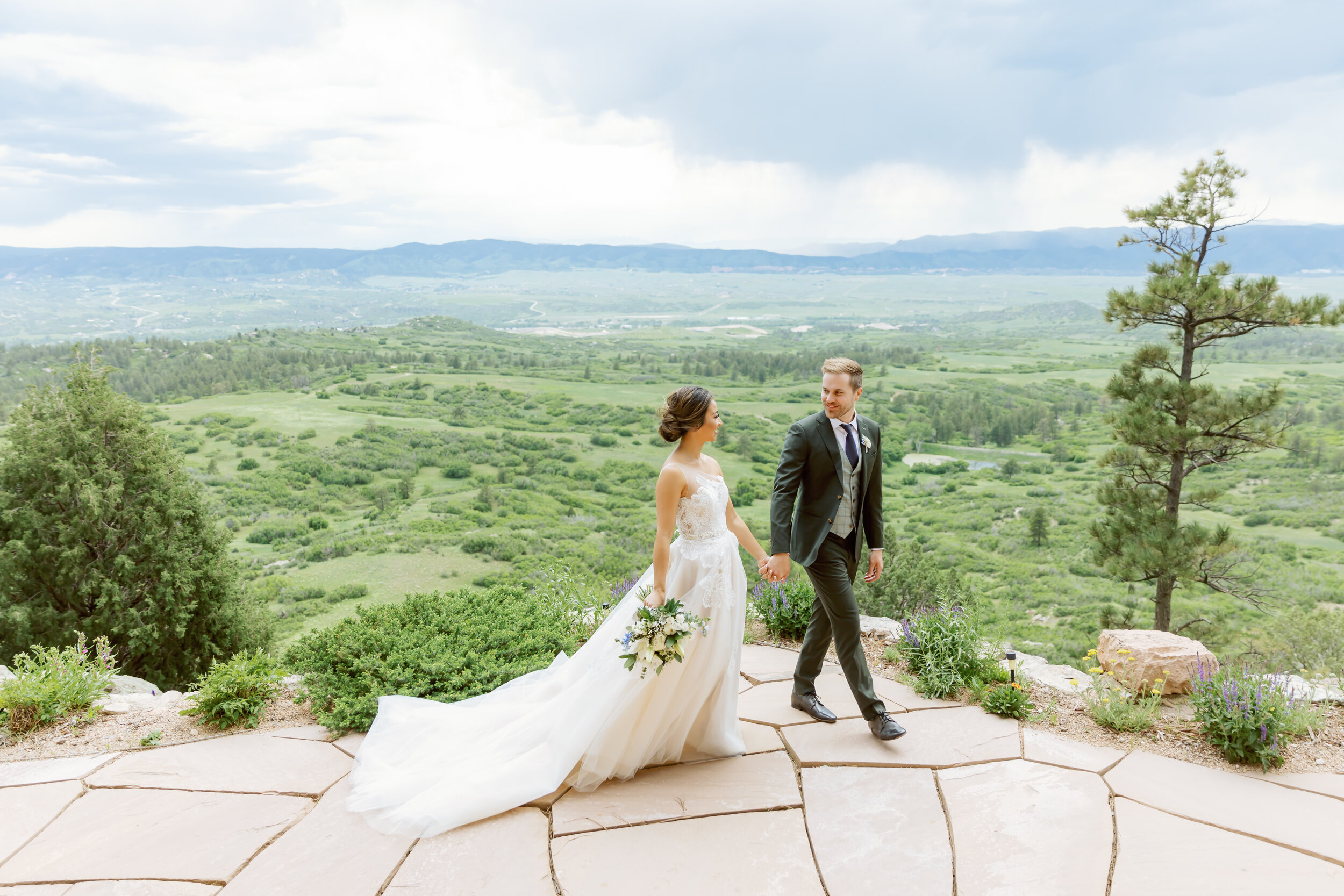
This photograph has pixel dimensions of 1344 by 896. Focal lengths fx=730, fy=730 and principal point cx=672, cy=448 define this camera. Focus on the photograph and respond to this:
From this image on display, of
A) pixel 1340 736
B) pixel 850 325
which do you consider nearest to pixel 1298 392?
pixel 1340 736

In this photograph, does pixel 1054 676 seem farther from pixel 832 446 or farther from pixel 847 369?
pixel 847 369

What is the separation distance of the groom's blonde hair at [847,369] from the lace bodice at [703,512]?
759 millimetres

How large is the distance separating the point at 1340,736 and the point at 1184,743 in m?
0.79

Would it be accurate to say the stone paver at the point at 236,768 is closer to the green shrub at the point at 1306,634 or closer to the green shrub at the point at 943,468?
the green shrub at the point at 1306,634

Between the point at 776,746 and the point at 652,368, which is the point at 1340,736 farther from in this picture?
the point at 652,368

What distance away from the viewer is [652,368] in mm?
127625

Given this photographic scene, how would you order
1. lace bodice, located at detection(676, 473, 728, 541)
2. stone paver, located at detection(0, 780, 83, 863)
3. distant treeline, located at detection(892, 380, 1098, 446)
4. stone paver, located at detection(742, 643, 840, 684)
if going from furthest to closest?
1. distant treeline, located at detection(892, 380, 1098, 446)
2. stone paver, located at detection(742, 643, 840, 684)
3. lace bodice, located at detection(676, 473, 728, 541)
4. stone paver, located at detection(0, 780, 83, 863)

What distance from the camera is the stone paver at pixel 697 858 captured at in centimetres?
258

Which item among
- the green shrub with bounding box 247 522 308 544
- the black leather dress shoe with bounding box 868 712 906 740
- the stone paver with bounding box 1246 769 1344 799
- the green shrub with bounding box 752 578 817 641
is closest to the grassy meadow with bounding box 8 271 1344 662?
the green shrub with bounding box 247 522 308 544

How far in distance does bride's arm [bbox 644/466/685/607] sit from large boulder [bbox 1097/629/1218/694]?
273 cm

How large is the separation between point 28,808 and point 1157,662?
555cm

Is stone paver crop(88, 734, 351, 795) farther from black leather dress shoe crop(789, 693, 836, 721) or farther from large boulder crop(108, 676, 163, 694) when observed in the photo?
black leather dress shoe crop(789, 693, 836, 721)

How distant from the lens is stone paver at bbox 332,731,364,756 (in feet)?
11.9

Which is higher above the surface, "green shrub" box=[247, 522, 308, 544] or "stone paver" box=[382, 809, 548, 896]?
"stone paver" box=[382, 809, 548, 896]
